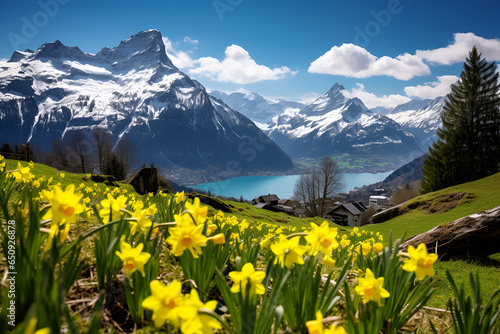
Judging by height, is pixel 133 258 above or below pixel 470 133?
below

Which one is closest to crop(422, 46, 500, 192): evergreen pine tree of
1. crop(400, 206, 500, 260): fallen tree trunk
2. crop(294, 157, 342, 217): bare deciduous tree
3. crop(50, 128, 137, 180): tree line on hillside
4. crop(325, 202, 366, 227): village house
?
crop(294, 157, 342, 217): bare deciduous tree

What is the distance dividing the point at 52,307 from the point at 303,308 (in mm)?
1071

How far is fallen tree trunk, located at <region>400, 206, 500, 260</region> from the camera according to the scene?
5.64m

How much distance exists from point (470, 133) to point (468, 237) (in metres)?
28.9

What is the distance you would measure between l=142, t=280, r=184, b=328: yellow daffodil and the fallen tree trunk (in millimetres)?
6153

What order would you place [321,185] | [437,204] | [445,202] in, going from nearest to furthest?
[445,202], [437,204], [321,185]

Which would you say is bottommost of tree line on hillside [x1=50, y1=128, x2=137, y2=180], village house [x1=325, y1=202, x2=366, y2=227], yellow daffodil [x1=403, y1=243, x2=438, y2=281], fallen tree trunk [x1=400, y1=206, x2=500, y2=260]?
village house [x1=325, y1=202, x2=366, y2=227]

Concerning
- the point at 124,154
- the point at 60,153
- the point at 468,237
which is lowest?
the point at 468,237

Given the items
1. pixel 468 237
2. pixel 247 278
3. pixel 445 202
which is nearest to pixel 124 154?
pixel 445 202

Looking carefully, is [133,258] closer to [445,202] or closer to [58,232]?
[58,232]

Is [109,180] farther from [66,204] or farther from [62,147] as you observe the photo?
[62,147]

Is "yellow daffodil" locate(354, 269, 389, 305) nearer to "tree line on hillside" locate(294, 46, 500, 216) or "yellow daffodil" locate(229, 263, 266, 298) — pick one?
"yellow daffodil" locate(229, 263, 266, 298)

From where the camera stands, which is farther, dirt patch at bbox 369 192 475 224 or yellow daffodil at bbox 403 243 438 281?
dirt patch at bbox 369 192 475 224

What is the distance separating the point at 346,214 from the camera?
55.9 m
